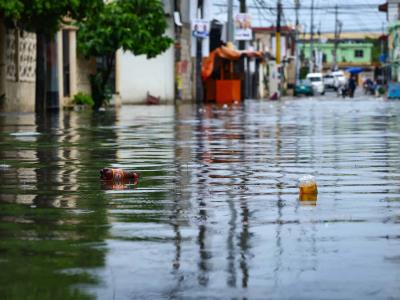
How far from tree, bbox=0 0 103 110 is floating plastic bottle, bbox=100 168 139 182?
879 inches

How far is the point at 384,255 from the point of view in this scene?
630cm

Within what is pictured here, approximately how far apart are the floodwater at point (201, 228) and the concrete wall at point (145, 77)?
45352mm

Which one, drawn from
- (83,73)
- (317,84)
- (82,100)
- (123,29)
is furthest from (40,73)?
(317,84)

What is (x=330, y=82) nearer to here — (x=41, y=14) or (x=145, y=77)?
(x=145, y=77)

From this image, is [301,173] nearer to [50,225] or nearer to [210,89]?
[50,225]

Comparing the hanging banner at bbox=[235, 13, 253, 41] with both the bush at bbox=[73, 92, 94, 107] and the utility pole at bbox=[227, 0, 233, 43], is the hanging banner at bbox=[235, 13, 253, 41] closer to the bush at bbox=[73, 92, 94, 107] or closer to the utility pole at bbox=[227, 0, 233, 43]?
the utility pole at bbox=[227, 0, 233, 43]

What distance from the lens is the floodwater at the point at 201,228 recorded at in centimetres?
545

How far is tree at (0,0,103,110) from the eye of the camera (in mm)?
33281

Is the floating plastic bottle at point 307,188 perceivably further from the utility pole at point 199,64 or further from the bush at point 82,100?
the utility pole at point 199,64

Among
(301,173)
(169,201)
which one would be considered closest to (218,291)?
(169,201)

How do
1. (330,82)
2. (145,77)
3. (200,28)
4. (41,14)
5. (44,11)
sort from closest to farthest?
(44,11) < (41,14) < (145,77) < (200,28) < (330,82)

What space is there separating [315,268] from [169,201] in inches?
138

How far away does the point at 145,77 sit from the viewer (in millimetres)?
61688

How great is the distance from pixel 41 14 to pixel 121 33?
12.2m
